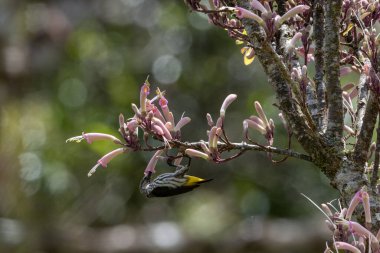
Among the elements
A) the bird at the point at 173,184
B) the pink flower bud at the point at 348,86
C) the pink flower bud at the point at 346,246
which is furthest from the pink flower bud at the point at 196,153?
the pink flower bud at the point at 348,86

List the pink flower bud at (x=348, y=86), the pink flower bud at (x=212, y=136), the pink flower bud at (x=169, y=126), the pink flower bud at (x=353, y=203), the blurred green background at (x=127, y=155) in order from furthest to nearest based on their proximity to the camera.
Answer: the blurred green background at (x=127, y=155)
the pink flower bud at (x=348, y=86)
the pink flower bud at (x=169, y=126)
the pink flower bud at (x=212, y=136)
the pink flower bud at (x=353, y=203)

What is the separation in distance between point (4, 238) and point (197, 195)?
2.66 m

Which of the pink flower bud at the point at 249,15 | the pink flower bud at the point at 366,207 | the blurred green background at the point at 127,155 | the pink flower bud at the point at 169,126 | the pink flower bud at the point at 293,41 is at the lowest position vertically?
the blurred green background at the point at 127,155

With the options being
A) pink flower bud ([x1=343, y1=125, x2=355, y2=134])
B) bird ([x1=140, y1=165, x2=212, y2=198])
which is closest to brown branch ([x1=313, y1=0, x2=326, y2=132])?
pink flower bud ([x1=343, y1=125, x2=355, y2=134])

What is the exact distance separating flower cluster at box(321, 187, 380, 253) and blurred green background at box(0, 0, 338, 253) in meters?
5.47

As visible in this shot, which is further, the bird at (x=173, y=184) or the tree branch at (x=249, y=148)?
the bird at (x=173, y=184)

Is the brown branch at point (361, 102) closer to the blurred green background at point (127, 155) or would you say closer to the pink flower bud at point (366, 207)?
the pink flower bud at point (366, 207)

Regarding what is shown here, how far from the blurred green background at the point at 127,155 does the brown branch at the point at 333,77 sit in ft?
17.4

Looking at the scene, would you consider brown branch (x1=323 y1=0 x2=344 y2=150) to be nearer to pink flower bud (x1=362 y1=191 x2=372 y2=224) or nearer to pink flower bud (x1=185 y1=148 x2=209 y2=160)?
pink flower bud (x1=362 y1=191 x2=372 y2=224)

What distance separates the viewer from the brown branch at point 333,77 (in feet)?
10.1

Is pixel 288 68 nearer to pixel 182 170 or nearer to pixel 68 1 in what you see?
pixel 182 170

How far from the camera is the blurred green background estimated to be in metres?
9.22

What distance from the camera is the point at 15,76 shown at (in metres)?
10.7

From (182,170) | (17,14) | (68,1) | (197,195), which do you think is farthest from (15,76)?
(182,170)
